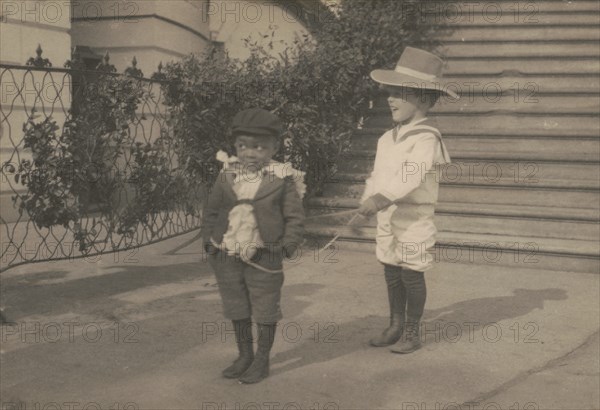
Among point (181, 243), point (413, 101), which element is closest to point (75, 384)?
point (413, 101)

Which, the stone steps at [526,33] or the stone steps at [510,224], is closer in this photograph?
the stone steps at [510,224]

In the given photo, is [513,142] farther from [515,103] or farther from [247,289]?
[247,289]

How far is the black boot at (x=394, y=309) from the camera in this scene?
4.58 metres

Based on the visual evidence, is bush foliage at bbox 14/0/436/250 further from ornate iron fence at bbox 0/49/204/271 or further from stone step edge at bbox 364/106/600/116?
stone step edge at bbox 364/106/600/116

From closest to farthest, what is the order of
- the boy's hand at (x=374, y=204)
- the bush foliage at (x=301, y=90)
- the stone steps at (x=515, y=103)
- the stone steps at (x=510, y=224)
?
the boy's hand at (x=374, y=204) → the bush foliage at (x=301, y=90) → the stone steps at (x=510, y=224) → the stone steps at (x=515, y=103)

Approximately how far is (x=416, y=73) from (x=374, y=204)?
86 cm

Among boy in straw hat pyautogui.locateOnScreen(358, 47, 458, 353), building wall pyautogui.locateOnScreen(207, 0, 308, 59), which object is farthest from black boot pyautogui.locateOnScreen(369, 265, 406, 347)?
building wall pyautogui.locateOnScreen(207, 0, 308, 59)

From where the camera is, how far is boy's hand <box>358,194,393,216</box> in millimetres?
4188

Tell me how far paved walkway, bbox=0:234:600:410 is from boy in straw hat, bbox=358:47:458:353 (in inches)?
13.2

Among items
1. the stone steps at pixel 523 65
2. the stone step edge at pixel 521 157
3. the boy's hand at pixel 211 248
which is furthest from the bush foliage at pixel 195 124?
the boy's hand at pixel 211 248

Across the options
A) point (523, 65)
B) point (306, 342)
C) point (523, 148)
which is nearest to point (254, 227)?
point (306, 342)

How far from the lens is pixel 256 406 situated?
3602 mm

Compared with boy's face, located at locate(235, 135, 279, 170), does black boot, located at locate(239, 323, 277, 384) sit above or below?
below

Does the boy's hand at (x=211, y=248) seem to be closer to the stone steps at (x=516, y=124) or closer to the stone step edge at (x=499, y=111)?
the stone steps at (x=516, y=124)
